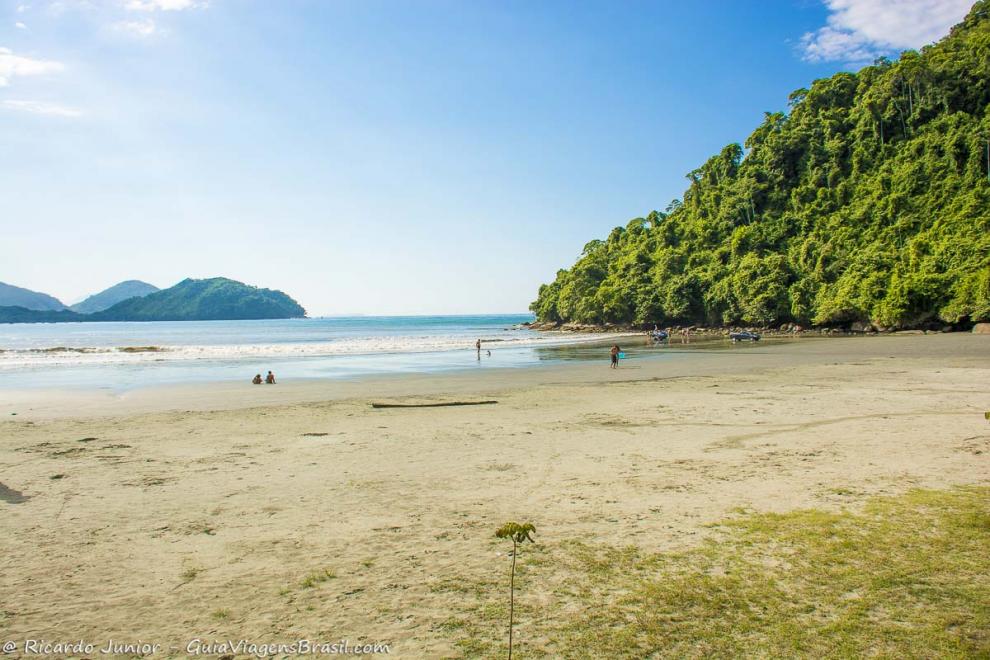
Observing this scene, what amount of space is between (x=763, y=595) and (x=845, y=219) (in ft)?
347

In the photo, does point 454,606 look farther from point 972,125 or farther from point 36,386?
point 972,125

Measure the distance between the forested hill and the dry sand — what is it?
66.2 m

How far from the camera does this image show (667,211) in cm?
16688

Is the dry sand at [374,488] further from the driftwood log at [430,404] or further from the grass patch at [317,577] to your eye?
the driftwood log at [430,404]

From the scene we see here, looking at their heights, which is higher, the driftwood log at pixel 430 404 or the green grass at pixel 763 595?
the green grass at pixel 763 595

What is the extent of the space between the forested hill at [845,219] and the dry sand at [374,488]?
217 ft

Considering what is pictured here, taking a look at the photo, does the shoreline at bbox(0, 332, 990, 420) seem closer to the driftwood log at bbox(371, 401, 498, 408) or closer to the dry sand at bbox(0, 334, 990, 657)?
the dry sand at bbox(0, 334, 990, 657)

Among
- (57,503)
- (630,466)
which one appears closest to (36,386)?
(57,503)

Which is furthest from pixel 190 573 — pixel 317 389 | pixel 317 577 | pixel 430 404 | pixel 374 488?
pixel 317 389

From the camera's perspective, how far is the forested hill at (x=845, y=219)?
7006cm

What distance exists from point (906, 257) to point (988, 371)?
6201cm

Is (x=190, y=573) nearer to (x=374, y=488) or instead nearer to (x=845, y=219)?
(x=374, y=488)

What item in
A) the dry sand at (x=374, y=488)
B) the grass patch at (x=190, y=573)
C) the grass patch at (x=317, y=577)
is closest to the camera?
the dry sand at (x=374, y=488)

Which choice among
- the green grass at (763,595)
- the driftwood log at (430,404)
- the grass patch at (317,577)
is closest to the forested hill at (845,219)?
the driftwood log at (430,404)
